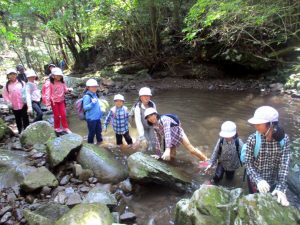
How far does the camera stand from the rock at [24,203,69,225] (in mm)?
4547

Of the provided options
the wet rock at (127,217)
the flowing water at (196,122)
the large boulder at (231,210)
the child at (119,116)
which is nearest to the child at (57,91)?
the child at (119,116)

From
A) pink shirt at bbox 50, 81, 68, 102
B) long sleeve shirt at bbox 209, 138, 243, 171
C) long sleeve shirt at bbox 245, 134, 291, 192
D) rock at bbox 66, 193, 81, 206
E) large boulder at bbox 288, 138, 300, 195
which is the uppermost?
pink shirt at bbox 50, 81, 68, 102

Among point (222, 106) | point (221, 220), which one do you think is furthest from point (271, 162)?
point (222, 106)

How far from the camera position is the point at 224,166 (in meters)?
5.65

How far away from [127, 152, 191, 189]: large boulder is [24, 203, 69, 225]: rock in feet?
4.53

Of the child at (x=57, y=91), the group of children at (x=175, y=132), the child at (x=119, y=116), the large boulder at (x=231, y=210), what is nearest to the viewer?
the large boulder at (x=231, y=210)

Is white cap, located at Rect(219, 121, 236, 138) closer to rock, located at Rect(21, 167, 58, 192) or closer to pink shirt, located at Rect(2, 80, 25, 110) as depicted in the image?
rock, located at Rect(21, 167, 58, 192)

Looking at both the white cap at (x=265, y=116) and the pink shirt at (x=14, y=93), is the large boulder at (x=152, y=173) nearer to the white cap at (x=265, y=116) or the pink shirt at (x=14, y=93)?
the white cap at (x=265, y=116)

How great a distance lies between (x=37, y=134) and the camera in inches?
305

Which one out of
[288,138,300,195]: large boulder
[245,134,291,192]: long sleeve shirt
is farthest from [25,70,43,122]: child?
[288,138,300,195]: large boulder

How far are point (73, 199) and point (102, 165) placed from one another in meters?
1.20

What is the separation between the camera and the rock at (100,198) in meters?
5.18

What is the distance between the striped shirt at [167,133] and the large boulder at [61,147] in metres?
1.76

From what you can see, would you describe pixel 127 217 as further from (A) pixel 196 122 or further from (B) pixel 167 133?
(A) pixel 196 122
